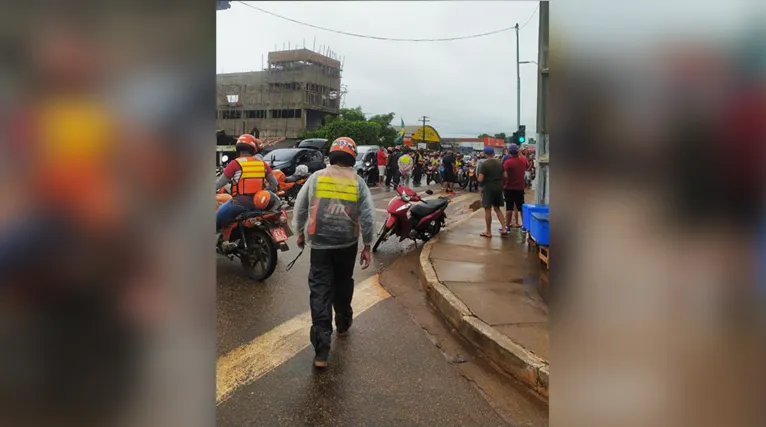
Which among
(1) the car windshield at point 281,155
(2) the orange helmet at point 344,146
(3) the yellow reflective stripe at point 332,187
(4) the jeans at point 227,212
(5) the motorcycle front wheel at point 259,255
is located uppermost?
(1) the car windshield at point 281,155

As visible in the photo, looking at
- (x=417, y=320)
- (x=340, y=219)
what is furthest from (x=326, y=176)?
(x=417, y=320)

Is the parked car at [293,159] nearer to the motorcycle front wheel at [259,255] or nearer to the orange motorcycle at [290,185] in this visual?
the orange motorcycle at [290,185]

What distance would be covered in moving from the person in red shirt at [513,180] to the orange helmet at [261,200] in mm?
4832

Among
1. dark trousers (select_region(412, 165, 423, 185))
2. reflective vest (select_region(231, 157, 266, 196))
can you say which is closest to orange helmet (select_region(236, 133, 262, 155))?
reflective vest (select_region(231, 157, 266, 196))

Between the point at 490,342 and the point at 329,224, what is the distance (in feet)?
5.53

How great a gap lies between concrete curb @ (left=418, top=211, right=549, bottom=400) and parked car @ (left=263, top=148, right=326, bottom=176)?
10722 mm

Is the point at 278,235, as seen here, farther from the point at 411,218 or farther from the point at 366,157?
the point at 366,157

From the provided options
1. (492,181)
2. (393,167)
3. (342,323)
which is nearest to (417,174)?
(393,167)

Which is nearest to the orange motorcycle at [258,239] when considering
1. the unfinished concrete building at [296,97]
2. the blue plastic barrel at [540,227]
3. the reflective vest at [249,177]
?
the reflective vest at [249,177]

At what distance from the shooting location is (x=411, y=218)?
8.25 metres

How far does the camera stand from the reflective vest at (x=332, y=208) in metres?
3.71
